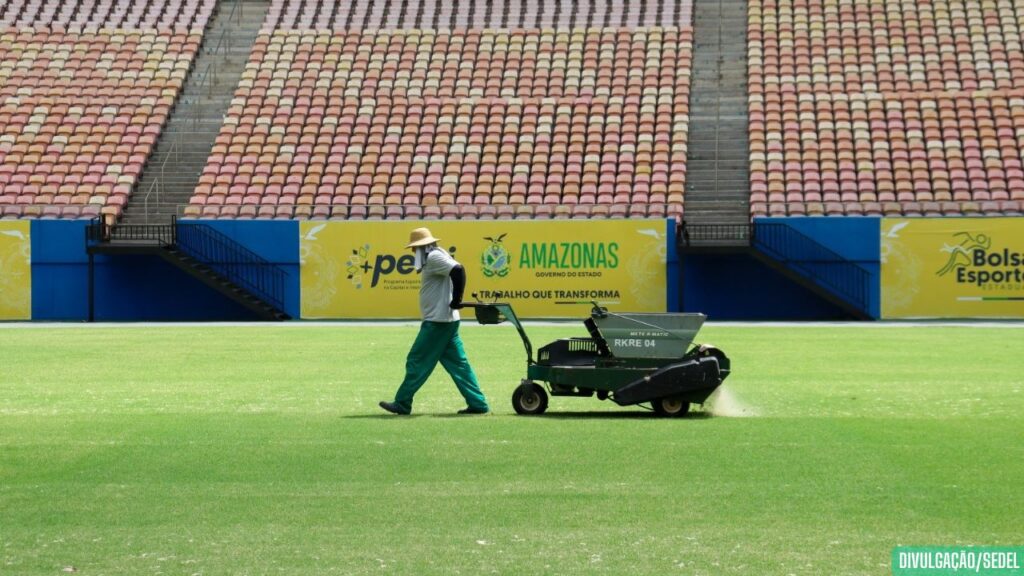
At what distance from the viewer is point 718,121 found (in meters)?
43.7

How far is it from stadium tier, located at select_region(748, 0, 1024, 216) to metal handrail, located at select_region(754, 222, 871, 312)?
0.92 meters

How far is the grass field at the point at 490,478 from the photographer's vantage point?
24.6ft

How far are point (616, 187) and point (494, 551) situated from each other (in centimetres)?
3231

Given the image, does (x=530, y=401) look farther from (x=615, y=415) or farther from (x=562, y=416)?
(x=615, y=415)

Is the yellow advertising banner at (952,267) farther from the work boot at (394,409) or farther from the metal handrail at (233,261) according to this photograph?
the work boot at (394,409)

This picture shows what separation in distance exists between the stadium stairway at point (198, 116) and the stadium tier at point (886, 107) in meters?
16.3

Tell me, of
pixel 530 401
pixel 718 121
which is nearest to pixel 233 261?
pixel 718 121

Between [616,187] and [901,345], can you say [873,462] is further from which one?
[616,187]

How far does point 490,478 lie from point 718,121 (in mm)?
34967

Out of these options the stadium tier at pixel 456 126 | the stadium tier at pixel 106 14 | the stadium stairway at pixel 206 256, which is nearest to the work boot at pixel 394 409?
the stadium stairway at pixel 206 256

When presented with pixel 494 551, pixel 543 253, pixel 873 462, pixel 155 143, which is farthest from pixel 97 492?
pixel 155 143

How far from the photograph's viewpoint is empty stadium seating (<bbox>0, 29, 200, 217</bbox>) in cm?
4000

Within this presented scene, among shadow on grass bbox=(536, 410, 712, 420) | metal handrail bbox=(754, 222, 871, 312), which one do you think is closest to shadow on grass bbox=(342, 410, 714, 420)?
shadow on grass bbox=(536, 410, 712, 420)

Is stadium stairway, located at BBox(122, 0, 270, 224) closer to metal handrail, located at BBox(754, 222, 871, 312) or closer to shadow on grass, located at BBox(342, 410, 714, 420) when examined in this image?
metal handrail, located at BBox(754, 222, 871, 312)
